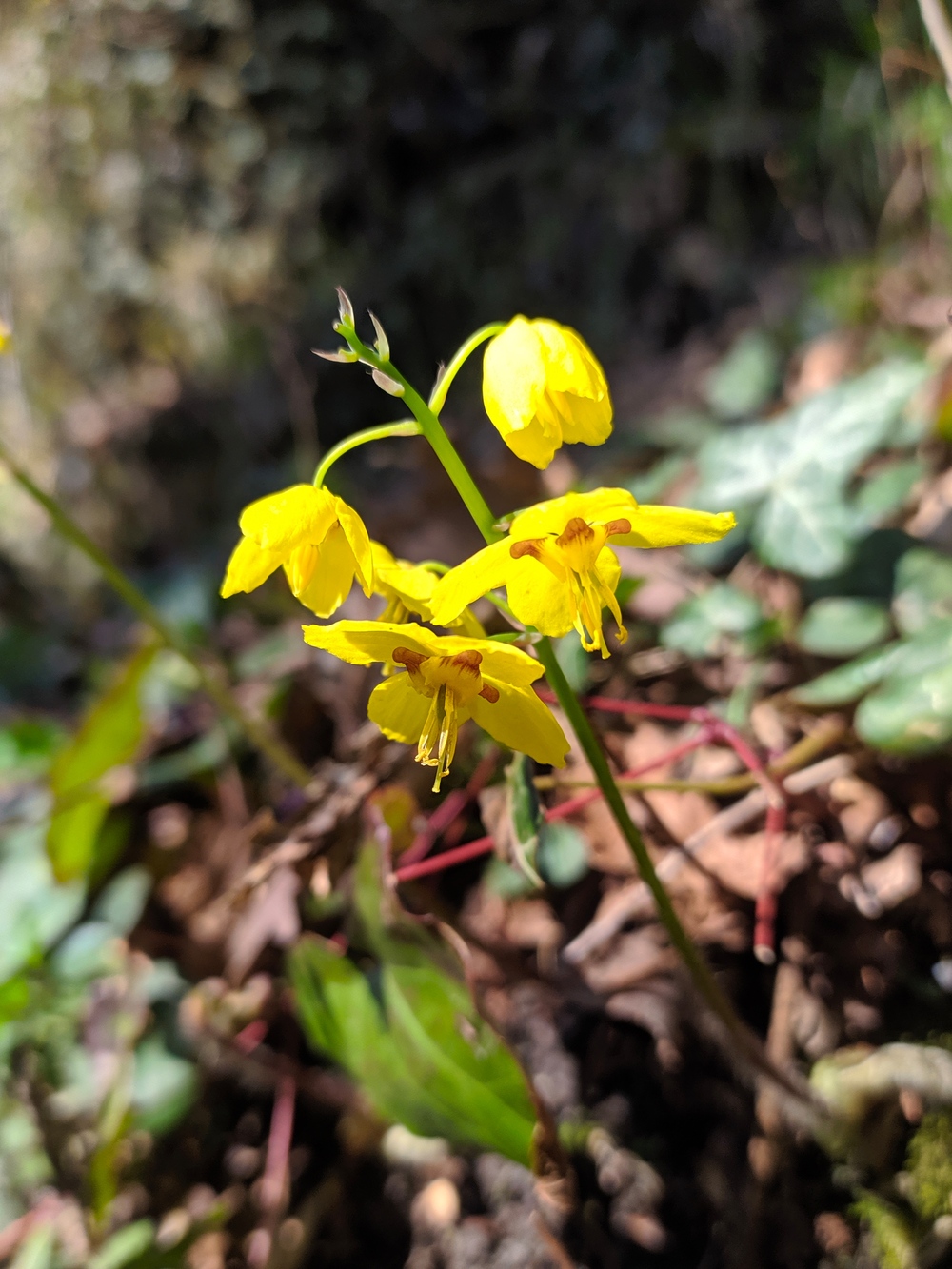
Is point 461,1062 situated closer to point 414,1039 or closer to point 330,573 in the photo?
point 414,1039

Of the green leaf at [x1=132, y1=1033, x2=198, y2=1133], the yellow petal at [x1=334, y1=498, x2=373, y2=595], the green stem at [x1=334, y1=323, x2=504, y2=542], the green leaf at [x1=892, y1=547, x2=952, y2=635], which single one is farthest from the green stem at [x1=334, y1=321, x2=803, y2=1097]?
the green leaf at [x1=132, y1=1033, x2=198, y2=1133]

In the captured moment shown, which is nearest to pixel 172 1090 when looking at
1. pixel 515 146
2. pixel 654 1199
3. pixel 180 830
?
pixel 180 830

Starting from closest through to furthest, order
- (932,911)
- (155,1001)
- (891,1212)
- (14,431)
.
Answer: (891,1212)
(932,911)
(155,1001)
(14,431)

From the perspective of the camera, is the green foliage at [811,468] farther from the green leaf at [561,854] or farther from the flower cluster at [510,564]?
the flower cluster at [510,564]

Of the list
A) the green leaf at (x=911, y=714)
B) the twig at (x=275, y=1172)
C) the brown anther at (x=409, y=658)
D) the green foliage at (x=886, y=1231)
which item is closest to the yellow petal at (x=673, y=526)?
the brown anther at (x=409, y=658)

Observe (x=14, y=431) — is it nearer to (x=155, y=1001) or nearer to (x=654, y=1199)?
(x=155, y=1001)

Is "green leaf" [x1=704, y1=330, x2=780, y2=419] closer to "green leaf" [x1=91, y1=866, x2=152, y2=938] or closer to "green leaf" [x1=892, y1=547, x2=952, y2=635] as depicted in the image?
"green leaf" [x1=892, y1=547, x2=952, y2=635]
